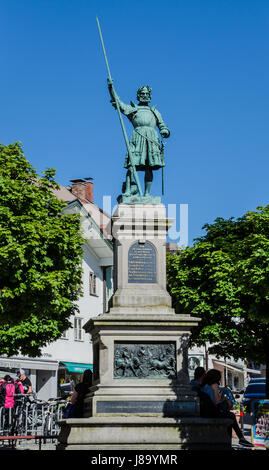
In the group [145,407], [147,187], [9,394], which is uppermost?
[147,187]

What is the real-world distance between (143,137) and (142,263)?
10.3 feet

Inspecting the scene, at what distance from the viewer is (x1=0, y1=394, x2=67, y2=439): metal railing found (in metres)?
17.7

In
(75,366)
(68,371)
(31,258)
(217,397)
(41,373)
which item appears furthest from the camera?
(68,371)

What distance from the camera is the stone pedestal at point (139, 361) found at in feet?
38.4

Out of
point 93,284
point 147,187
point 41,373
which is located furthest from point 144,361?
point 93,284

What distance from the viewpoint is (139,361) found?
12.8 meters

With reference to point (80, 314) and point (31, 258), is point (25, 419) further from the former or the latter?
point (80, 314)

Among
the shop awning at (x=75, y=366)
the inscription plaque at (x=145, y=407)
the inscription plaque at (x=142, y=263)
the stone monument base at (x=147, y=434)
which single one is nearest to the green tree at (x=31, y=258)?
the inscription plaque at (x=142, y=263)

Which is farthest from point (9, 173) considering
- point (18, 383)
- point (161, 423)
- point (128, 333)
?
point (161, 423)

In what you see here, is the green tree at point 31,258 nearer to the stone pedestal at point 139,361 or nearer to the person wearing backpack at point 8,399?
the person wearing backpack at point 8,399

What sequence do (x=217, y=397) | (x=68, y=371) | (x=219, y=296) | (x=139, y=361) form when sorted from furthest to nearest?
(x=68, y=371)
(x=219, y=296)
(x=139, y=361)
(x=217, y=397)

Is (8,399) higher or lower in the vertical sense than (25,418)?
higher

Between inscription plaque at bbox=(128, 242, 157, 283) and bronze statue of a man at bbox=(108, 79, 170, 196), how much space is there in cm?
157

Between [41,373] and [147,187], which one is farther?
[41,373]
